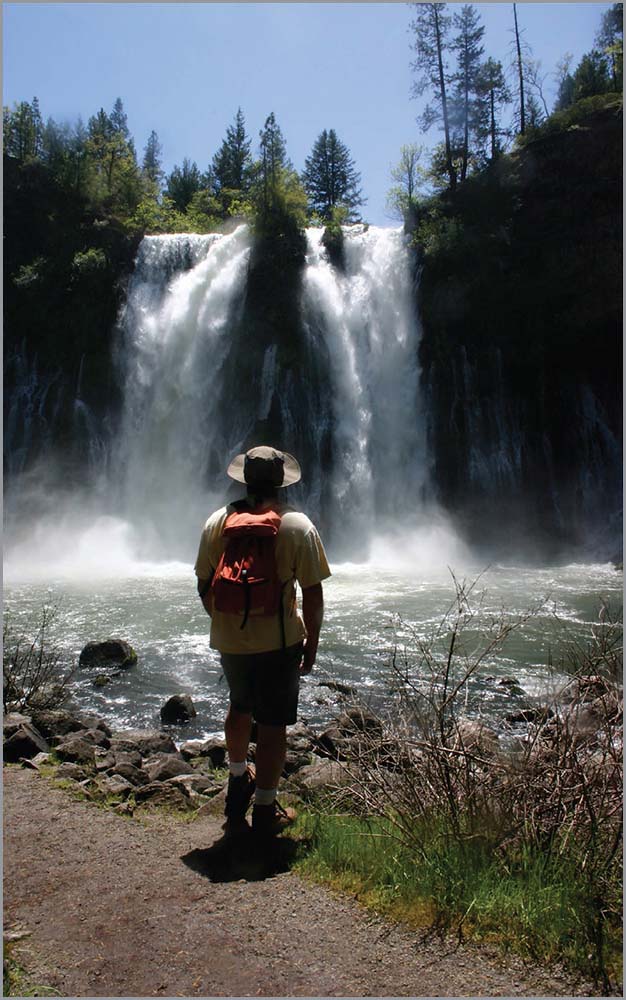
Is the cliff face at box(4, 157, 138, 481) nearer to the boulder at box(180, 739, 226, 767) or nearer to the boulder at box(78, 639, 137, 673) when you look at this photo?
the boulder at box(78, 639, 137, 673)

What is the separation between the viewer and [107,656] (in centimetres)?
1019

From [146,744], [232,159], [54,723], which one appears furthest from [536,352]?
[232,159]

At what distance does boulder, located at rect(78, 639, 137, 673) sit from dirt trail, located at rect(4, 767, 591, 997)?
6455mm

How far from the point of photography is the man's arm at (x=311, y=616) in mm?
3564

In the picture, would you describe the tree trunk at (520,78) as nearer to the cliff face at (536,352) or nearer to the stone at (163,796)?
the cliff face at (536,352)

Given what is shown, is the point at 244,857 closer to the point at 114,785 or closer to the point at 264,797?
the point at 264,797

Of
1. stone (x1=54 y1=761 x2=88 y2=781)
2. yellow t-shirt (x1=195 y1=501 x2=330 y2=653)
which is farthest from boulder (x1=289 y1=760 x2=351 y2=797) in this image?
stone (x1=54 y1=761 x2=88 y2=781)

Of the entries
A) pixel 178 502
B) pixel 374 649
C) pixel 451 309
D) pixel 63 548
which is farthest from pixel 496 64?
pixel 374 649

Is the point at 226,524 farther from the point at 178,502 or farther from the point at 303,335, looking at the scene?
the point at 303,335

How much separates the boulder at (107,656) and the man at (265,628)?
22.1 feet

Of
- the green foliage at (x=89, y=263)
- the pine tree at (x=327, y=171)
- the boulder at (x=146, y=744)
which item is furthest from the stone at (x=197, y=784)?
the pine tree at (x=327, y=171)

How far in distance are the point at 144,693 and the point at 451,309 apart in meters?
19.8

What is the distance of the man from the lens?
138 inches

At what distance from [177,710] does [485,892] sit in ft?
19.1
